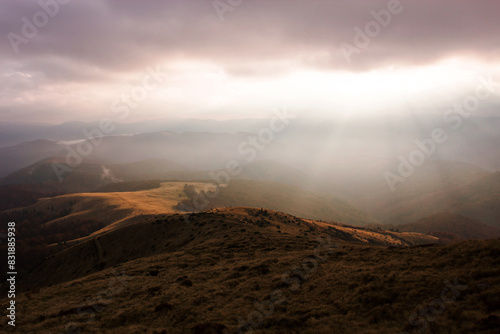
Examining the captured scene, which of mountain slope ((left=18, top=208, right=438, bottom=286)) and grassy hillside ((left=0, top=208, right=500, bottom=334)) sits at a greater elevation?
grassy hillside ((left=0, top=208, right=500, bottom=334))

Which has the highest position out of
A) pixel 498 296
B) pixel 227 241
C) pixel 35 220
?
pixel 498 296

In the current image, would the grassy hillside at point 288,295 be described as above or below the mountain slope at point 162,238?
above

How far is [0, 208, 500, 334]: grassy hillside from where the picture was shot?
42.6ft

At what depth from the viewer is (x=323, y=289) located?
17.8 m

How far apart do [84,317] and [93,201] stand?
598 ft

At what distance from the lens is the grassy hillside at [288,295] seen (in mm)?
12984

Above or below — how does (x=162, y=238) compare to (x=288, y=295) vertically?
below

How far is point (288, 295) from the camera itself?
59.2 feet

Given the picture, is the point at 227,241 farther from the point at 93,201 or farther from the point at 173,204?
the point at 93,201

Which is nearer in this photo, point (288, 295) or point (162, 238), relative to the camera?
point (288, 295)

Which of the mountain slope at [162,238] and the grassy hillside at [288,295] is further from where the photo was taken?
the mountain slope at [162,238]

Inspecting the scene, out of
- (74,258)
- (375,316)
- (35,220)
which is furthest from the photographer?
(35,220)

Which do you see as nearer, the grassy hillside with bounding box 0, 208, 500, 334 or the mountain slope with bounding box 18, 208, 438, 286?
the grassy hillside with bounding box 0, 208, 500, 334

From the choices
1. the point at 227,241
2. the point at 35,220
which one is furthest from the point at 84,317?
the point at 35,220
